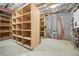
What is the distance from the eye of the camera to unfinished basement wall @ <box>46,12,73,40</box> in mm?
1806

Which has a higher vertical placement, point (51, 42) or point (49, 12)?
point (49, 12)

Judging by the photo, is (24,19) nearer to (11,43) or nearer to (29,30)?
(29,30)

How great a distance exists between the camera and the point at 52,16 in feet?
6.19

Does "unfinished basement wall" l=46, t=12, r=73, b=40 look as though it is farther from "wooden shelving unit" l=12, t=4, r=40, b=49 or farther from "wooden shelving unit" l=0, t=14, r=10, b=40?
"wooden shelving unit" l=0, t=14, r=10, b=40

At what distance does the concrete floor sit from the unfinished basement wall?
0.10m

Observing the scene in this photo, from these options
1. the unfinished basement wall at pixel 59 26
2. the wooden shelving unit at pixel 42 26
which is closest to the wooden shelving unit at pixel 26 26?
the wooden shelving unit at pixel 42 26

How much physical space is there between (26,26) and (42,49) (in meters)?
0.48

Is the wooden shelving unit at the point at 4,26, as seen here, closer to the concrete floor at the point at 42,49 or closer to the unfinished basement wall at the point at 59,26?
the concrete floor at the point at 42,49

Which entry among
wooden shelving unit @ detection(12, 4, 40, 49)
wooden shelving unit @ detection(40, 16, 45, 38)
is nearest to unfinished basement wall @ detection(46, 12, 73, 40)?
wooden shelving unit @ detection(40, 16, 45, 38)

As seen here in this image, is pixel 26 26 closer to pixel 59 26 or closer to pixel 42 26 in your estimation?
pixel 42 26

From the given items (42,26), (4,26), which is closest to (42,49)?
(42,26)

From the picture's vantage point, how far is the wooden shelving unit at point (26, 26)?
6.11ft

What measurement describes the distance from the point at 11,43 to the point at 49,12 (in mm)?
834

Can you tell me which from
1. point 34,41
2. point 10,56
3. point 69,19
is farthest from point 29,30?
point 69,19
